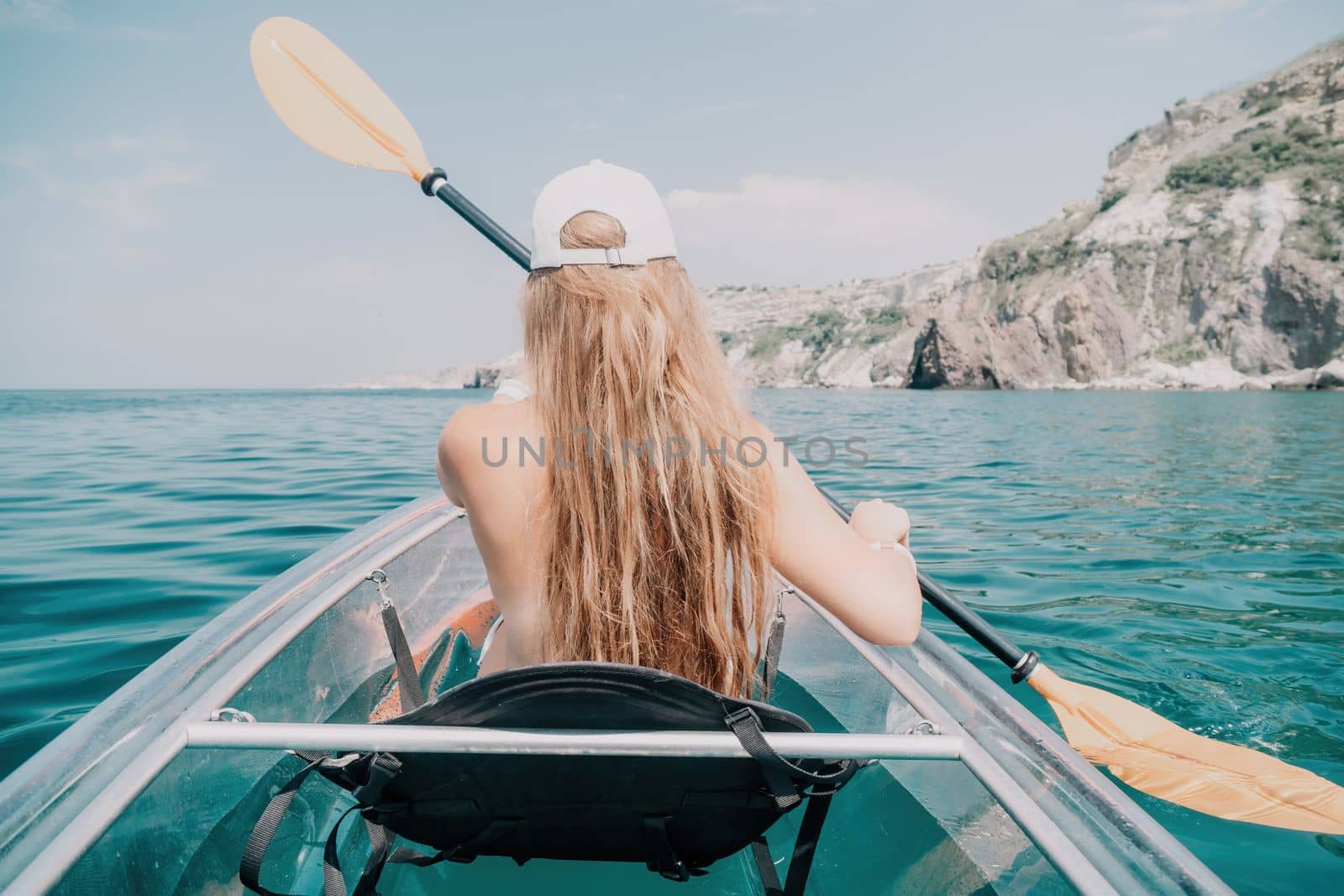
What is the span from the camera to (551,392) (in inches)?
51.5

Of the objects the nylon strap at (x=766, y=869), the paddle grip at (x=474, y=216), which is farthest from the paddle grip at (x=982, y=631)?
the paddle grip at (x=474, y=216)

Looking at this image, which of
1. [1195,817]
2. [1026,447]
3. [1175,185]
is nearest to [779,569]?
[1195,817]

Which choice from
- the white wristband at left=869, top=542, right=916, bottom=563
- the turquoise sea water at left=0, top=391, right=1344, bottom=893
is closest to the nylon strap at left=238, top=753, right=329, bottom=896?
the white wristband at left=869, top=542, right=916, bottom=563

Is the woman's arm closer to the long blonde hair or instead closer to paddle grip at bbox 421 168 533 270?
the long blonde hair

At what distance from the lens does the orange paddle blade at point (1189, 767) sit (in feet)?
6.72

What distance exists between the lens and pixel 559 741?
1.12 meters

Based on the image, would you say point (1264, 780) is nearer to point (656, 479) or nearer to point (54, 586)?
point (656, 479)

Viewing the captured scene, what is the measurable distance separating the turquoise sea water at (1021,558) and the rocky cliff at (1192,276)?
111ft

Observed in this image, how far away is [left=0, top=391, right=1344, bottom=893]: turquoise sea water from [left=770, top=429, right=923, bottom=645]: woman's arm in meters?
1.46

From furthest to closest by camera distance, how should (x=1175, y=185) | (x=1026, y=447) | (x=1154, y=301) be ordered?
1. (x=1175, y=185)
2. (x=1154, y=301)
3. (x=1026, y=447)

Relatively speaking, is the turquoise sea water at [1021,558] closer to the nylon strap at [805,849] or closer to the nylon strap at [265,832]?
the nylon strap at [805,849]

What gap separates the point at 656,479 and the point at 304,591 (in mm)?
1364

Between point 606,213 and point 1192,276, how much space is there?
54538 millimetres

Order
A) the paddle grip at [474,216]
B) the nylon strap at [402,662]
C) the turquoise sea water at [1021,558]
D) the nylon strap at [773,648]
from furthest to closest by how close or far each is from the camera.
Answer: the paddle grip at [474,216] → the turquoise sea water at [1021,558] → the nylon strap at [402,662] → the nylon strap at [773,648]
